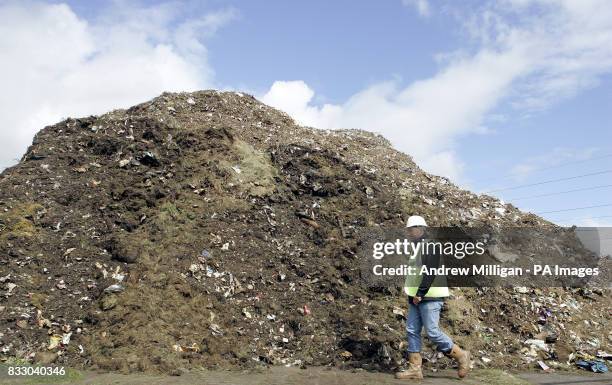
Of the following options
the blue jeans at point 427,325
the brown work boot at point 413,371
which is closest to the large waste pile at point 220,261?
the brown work boot at point 413,371

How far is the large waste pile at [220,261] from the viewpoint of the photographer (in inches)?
261

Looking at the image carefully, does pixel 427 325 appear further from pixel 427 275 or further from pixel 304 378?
pixel 304 378

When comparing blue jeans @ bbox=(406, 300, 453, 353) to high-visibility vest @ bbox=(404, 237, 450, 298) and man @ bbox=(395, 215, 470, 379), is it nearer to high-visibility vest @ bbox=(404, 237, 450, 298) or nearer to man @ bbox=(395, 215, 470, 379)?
man @ bbox=(395, 215, 470, 379)

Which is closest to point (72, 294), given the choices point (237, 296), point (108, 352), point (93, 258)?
point (93, 258)

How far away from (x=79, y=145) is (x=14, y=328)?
212 inches

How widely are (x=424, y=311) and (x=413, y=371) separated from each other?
0.78 m

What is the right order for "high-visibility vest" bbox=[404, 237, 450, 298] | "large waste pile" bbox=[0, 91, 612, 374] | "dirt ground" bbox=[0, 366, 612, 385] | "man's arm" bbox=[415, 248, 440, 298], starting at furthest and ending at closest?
"large waste pile" bbox=[0, 91, 612, 374] < "high-visibility vest" bbox=[404, 237, 450, 298] < "man's arm" bbox=[415, 248, 440, 298] < "dirt ground" bbox=[0, 366, 612, 385]

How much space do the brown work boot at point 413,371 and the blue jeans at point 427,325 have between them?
87 millimetres

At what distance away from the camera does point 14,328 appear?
6.58 m

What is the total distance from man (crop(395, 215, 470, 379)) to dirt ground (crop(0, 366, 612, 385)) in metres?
0.24

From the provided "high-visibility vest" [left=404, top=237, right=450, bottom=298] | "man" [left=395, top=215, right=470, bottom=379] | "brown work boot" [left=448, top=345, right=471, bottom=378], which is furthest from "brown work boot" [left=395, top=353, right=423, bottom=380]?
"high-visibility vest" [left=404, top=237, right=450, bottom=298]

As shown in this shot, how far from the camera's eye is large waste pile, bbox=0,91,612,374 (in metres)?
6.62

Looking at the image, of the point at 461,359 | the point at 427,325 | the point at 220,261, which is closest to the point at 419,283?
the point at 427,325

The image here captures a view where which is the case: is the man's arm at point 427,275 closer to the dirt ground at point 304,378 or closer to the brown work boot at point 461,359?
the brown work boot at point 461,359
